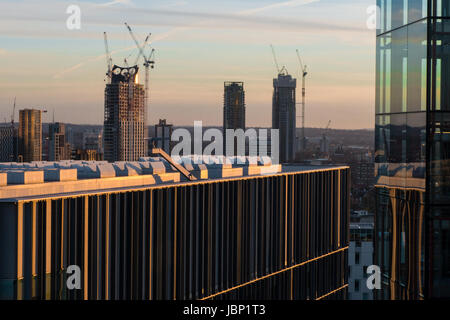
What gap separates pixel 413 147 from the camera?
777 inches

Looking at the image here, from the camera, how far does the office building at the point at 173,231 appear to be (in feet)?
181

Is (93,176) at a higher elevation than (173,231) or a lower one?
higher

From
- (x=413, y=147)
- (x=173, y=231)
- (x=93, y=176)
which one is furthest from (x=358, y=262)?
(x=413, y=147)

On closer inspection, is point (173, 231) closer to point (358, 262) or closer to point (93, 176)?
point (93, 176)

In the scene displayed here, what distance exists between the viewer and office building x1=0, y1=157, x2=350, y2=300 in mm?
55188

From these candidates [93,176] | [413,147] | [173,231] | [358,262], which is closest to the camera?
[413,147]

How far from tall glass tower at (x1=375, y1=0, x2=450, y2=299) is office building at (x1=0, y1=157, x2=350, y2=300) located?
34.6 m

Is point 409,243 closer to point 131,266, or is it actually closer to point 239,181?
point 131,266

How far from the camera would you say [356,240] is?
16175 centimetres

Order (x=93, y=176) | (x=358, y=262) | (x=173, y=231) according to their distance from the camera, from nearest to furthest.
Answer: (x=93, y=176) < (x=173, y=231) < (x=358, y=262)

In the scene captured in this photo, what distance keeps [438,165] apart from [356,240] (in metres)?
145

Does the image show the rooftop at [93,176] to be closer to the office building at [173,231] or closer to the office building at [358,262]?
the office building at [173,231]

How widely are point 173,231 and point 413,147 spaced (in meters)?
→ 60.2
